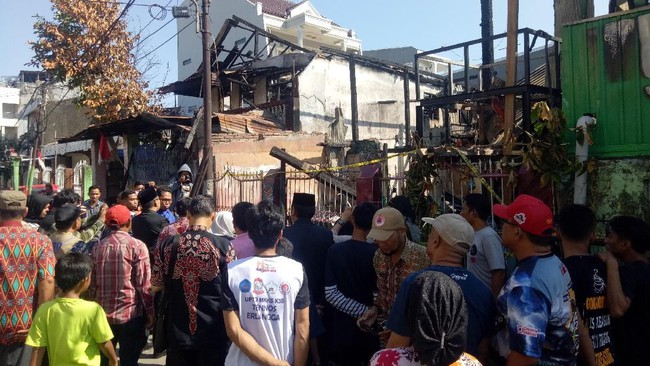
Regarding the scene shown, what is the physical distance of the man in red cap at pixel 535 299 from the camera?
244 cm

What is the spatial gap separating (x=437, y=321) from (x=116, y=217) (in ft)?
10.9

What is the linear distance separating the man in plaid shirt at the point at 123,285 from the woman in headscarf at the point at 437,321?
9.96ft

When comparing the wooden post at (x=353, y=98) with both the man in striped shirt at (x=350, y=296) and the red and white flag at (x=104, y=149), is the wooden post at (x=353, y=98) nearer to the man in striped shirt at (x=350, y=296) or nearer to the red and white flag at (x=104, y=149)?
the red and white flag at (x=104, y=149)

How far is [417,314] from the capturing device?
201 cm

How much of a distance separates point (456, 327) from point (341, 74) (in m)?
18.4

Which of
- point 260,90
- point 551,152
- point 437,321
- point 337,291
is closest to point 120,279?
point 337,291

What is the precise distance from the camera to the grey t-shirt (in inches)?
160

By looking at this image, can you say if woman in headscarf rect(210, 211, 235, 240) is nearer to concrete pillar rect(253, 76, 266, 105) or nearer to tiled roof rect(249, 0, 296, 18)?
concrete pillar rect(253, 76, 266, 105)

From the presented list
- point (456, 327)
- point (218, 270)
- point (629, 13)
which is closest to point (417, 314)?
point (456, 327)

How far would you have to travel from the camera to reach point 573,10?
6.88 m

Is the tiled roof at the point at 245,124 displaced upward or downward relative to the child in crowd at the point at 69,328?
upward

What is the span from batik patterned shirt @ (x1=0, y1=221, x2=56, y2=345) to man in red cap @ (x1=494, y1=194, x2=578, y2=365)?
10.8 feet

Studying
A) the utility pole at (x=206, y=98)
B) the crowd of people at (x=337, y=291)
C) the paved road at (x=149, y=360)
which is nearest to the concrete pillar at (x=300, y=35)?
the utility pole at (x=206, y=98)

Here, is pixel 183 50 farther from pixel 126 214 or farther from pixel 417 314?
pixel 417 314
